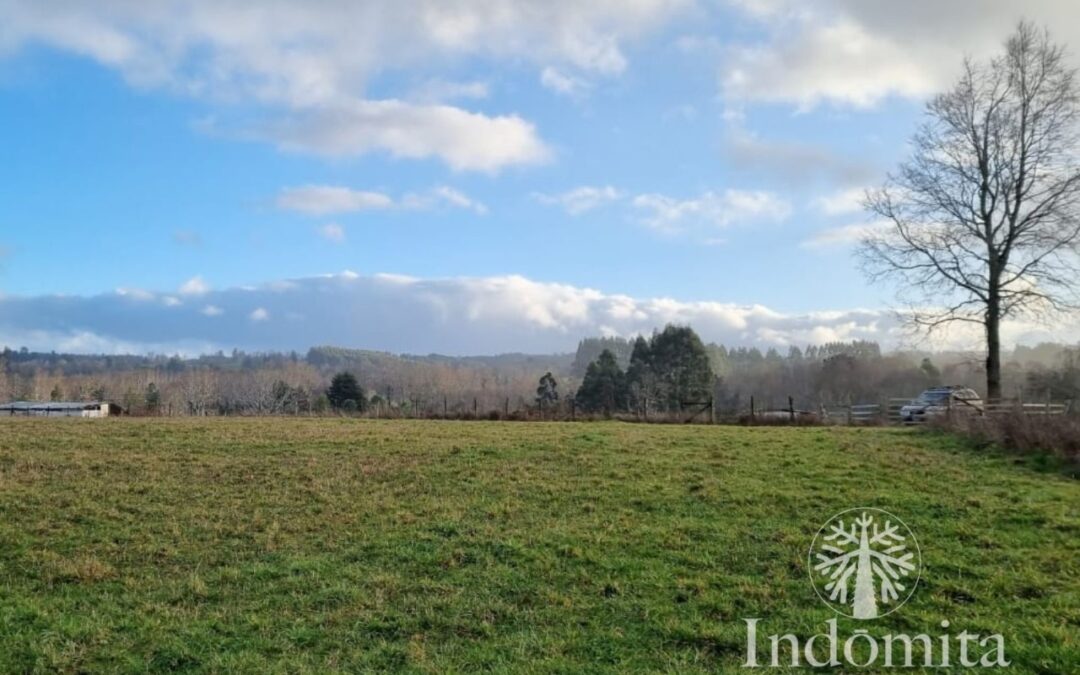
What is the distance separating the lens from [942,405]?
27.7 m

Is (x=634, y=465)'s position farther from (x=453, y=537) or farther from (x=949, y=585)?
(x=949, y=585)

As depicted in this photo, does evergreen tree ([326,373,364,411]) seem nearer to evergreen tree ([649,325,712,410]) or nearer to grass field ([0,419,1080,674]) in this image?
evergreen tree ([649,325,712,410])

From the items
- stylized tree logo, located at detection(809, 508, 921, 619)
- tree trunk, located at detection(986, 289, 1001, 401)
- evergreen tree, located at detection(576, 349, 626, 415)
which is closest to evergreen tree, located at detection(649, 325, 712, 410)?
evergreen tree, located at detection(576, 349, 626, 415)

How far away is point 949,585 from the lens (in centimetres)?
706

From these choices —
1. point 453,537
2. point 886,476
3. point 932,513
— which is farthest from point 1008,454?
point 453,537

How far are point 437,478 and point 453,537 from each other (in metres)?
3.95

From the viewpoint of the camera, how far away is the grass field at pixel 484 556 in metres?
5.99

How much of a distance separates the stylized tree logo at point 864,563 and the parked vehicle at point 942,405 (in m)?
14.1

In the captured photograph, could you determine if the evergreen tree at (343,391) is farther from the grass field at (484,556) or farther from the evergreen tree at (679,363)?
the grass field at (484,556)

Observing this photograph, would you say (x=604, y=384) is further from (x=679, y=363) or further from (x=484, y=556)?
(x=484, y=556)

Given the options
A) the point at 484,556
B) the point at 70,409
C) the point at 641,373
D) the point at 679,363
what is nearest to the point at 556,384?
the point at 641,373

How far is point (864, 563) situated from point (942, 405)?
23466mm
